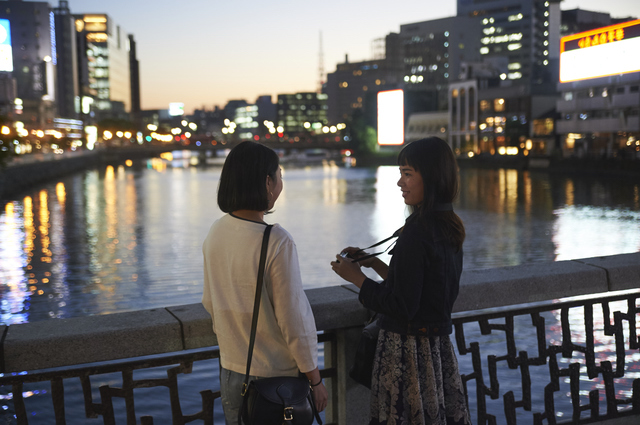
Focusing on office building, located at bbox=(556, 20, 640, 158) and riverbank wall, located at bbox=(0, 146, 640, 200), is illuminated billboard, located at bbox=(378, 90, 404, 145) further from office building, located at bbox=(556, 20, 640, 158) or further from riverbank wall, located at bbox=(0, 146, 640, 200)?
office building, located at bbox=(556, 20, 640, 158)

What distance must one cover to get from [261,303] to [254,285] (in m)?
0.08

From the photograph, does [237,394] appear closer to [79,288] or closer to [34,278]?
[79,288]

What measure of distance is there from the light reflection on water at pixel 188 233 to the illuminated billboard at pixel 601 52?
17061 millimetres

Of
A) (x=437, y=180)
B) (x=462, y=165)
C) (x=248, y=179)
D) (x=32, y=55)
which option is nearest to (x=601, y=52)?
(x=462, y=165)

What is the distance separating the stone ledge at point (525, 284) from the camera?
3.30 metres

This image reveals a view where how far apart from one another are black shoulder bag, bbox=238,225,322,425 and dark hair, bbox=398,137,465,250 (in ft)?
2.17

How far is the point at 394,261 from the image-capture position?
254 centimetres

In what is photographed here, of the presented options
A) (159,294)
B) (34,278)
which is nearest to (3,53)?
(34,278)

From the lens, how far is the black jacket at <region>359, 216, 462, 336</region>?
8.16 feet

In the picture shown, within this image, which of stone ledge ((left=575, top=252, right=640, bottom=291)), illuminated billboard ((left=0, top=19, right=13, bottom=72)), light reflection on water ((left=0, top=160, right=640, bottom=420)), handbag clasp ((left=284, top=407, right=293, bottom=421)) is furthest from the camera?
illuminated billboard ((left=0, top=19, right=13, bottom=72))

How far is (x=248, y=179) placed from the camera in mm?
2352

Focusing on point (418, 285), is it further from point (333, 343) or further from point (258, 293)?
point (333, 343)

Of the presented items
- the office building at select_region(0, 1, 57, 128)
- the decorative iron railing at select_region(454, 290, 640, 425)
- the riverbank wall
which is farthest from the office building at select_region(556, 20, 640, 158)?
the office building at select_region(0, 1, 57, 128)

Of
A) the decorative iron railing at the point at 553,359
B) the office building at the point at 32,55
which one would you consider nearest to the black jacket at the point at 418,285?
the decorative iron railing at the point at 553,359
